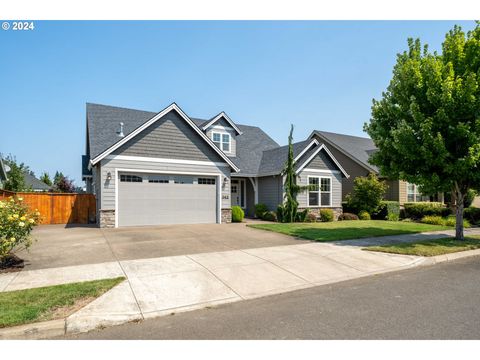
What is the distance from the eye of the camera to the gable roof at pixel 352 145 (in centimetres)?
2463

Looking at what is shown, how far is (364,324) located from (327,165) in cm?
1728

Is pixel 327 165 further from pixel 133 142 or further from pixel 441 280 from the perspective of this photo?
pixel 441 280

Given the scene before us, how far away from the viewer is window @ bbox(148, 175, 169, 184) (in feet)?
51.3

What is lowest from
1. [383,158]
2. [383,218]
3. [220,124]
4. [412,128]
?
[383,218]

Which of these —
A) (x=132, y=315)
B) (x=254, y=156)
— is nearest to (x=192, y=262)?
(x=132, y=315)

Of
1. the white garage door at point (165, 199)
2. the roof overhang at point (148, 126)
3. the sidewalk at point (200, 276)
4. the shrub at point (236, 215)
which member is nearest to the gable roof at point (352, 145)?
the shrub at point (236, 215)

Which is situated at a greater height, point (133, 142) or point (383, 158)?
point (133, 142)

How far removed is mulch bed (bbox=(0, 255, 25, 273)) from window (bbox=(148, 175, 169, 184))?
26.8 ft

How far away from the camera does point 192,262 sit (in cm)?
775

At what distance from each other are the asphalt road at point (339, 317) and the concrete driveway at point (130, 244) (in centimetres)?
410

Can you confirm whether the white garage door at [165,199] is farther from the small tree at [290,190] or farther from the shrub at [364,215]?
the shrub at [364,215]

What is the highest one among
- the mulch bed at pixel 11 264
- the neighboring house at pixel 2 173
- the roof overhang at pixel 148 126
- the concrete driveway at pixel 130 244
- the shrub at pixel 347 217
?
the roof overhang at pixel 148 126

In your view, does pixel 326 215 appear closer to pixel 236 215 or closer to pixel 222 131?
pixel 236 215

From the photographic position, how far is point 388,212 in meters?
21.1
